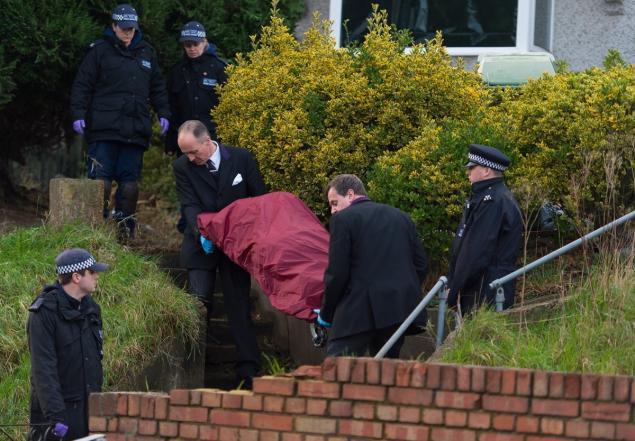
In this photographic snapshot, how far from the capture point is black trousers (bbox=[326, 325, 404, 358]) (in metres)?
7.88

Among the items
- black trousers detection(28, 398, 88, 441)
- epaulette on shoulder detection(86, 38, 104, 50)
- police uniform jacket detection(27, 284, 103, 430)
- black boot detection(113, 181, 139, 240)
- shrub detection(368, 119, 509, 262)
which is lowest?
black trousers detection(28, 398, 88, 441)

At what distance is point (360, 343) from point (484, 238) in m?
0.95

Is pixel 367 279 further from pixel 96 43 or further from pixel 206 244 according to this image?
pixel 96 43

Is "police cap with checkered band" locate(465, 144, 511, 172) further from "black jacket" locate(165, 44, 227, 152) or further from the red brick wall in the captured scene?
"black jacket" locate(165, 44, 227, 152)

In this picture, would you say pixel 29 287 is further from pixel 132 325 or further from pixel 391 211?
pixel 391 211

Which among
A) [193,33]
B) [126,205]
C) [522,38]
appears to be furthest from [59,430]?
[522,38]

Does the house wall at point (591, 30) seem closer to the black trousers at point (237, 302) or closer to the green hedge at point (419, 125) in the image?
the green hedge at point (419, 125)

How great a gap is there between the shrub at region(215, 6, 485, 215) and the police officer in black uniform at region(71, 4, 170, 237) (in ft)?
3.03

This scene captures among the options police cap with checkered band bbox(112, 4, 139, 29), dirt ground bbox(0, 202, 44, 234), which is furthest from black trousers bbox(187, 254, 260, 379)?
police cap with checkered band bbox(112, 4, 139, 29)

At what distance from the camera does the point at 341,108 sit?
34.2 feet

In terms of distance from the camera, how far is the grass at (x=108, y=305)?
29.0 ft

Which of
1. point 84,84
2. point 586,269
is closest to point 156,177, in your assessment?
point 84,84

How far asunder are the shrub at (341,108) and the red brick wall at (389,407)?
386 centimetres

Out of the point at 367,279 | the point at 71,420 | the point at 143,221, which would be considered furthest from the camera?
the point at 143,221
